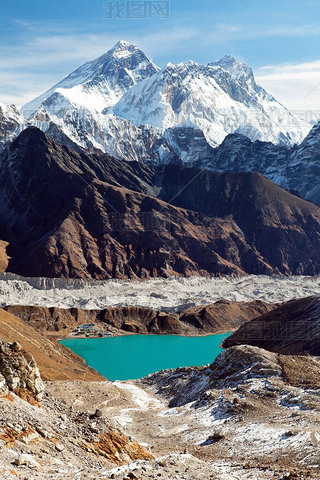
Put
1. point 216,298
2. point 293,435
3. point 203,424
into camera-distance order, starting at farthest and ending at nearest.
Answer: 1. point 216,298
2. point 203,424
3. point 293,435

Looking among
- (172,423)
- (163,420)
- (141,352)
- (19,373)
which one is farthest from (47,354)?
(19,373)

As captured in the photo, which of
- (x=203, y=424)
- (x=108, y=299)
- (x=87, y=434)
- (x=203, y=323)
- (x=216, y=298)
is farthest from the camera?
(x=216, y=298)

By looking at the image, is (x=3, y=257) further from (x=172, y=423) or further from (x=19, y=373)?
(x=19, y=373)

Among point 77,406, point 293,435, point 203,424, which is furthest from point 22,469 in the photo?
point 77,406

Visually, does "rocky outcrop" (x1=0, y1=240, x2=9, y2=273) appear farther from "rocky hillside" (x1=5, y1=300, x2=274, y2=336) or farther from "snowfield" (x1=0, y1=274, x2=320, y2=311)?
"rocky hillside" (x1=5, y1=300, x2=274, y2=336)

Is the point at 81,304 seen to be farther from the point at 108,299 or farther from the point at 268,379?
the point at 268,379

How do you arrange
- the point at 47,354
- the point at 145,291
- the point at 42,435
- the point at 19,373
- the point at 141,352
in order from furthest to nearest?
the point at 145,291 < the point at 141,352 < the point at 47,354 < the point at 19,373 < the point at 42,435

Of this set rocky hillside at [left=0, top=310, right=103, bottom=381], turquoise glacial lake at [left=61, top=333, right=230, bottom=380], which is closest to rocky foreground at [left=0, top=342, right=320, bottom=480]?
rocky hillside at [left=0, top=310, right=103, bottom=381]
